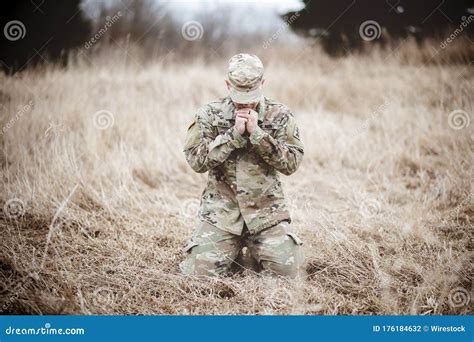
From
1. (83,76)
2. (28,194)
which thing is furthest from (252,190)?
(83,76)

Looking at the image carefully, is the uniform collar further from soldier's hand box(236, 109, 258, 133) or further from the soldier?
soldier's hand box(236, 109, 258, 133)

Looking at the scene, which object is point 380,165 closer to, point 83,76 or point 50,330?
point 50,330

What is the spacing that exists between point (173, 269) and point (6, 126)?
93.1 inches

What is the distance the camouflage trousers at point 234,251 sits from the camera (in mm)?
2504

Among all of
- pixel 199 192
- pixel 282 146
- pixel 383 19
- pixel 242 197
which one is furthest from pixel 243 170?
pixel 383 19

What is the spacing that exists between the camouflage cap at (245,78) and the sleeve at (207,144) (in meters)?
0.16

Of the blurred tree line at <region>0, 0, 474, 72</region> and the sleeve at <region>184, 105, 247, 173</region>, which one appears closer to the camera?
the sleeve at <region>184, 105, 247, 173</region>

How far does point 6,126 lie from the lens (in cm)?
411

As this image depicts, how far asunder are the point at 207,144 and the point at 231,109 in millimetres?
249

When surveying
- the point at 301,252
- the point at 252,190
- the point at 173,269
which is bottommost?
the point at 173,269

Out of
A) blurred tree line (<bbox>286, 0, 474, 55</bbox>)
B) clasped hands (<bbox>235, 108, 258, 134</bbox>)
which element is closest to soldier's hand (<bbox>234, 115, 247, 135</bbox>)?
clasped hands (<bbox>235, 108, 258, 134</bbox>)

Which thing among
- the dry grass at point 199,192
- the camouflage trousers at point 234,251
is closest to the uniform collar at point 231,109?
the camouflage trousers at point 234,251

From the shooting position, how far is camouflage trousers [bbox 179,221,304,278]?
2504 millimetres

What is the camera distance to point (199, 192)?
404cm
